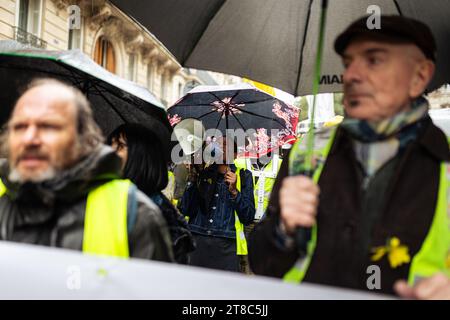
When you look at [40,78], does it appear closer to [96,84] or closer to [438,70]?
[96,84]

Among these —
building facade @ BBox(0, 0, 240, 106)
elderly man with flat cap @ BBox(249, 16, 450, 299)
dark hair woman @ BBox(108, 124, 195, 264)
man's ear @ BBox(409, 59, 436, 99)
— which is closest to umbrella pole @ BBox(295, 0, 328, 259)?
elderly man with flat cap @ BBox(249, 16, 450, 299)

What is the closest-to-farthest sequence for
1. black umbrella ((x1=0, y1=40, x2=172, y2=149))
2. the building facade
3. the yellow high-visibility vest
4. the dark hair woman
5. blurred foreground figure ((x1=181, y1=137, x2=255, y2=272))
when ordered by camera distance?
→ black umbrella ((x1=0, y1=40, x2=172, y2=149))
the dark hair woman
the building facade
blurred foreground figure ((x1=181, y1=137, x2=255, y2=272))
the yellow high-visibility vest

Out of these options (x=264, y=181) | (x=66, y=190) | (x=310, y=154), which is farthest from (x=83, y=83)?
(x=264, y=181)

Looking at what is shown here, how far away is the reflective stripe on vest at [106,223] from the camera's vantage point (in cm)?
120


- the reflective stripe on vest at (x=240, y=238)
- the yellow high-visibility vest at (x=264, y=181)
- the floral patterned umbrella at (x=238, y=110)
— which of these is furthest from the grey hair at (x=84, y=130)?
the yellow high-visibility vest at (x=264, y=181)

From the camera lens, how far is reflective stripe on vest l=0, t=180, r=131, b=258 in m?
1.20

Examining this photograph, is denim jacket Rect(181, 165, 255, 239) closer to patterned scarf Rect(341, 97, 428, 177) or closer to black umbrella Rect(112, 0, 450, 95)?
black umbrella Rect(112, 0, 450, 95)

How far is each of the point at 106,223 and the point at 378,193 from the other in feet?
2.55

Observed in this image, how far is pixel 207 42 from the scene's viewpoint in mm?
1974

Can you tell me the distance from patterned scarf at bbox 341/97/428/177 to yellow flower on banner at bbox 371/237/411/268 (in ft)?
0.65

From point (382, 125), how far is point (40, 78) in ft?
3.77

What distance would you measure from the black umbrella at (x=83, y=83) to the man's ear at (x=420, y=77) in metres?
1.03
